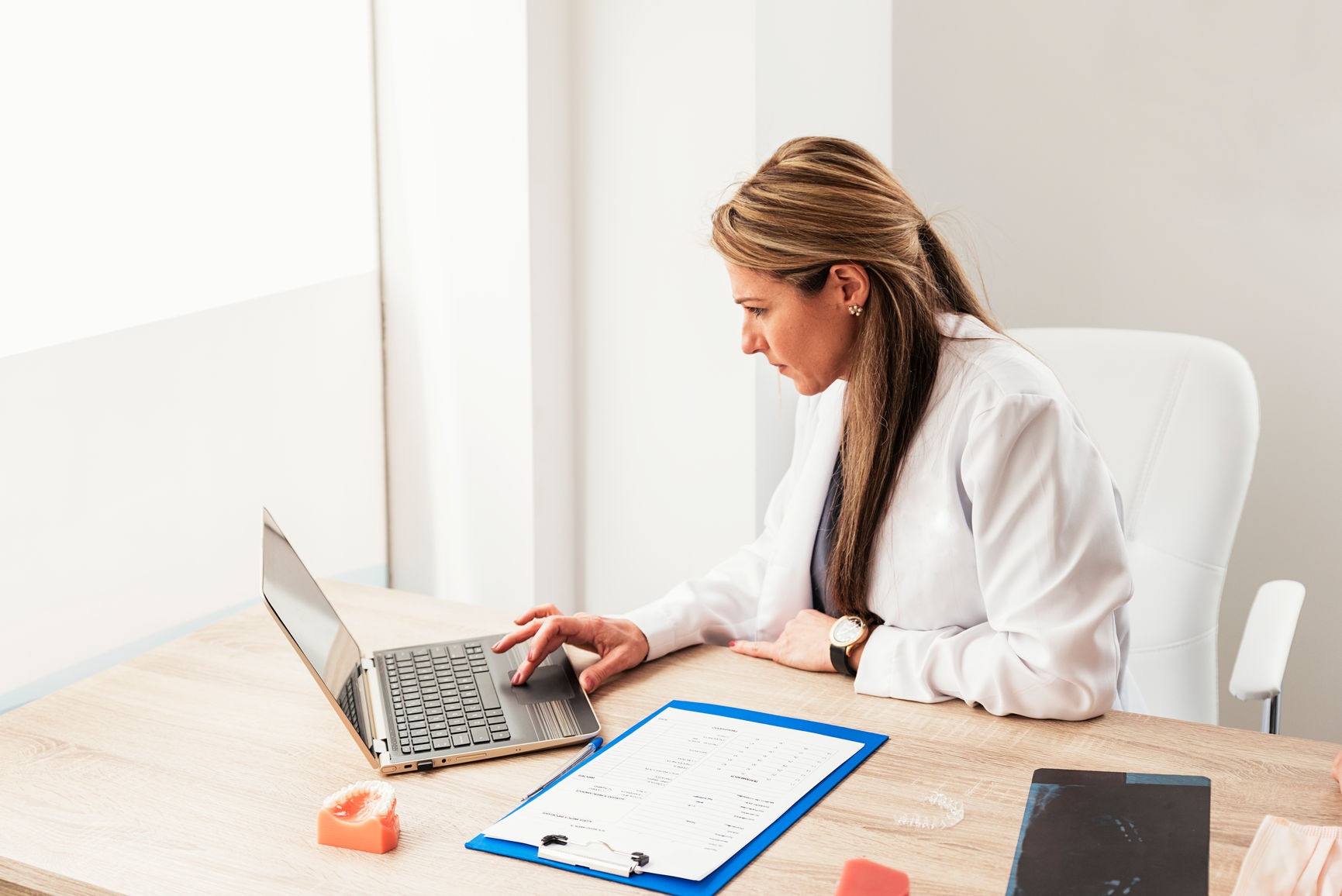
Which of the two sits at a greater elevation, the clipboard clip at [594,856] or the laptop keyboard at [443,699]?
the clipboard clip at [594,856]

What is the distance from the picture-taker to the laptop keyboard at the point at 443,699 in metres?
1.20

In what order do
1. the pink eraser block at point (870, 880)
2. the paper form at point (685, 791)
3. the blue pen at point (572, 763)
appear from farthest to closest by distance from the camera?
the blue pen at point (572, 763) < the paper form at point (685, 791) < the pink eraser block at point (870, 880)

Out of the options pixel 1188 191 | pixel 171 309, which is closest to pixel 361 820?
pixel 171 309

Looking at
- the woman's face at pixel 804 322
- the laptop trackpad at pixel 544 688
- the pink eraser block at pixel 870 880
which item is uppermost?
the woman's face at pixel 804 322

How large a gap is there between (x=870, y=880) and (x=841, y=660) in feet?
1.60

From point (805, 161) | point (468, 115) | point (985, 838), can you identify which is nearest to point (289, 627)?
point (985, 838)

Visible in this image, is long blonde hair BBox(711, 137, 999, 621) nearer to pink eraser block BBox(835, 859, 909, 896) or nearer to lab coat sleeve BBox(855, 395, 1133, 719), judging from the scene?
lab coat sleeve BBox(855, 395, 1133, 719)

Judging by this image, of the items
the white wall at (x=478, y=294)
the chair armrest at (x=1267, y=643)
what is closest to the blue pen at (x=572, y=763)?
the chair armrest at (x=1267, y=643)

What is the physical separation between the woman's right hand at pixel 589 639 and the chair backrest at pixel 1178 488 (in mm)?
766

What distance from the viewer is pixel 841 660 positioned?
135 centimetres

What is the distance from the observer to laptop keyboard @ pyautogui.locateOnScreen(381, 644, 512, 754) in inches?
47.4

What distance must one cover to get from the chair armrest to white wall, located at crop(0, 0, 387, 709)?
160cm

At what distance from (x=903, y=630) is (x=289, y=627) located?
2.26 feet

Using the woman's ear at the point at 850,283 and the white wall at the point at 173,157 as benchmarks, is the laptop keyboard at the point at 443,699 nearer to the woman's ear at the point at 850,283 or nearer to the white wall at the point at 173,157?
the woman's ear at the point at 850,283
